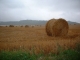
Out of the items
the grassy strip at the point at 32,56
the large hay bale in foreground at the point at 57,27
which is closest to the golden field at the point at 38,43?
the grassy strip at the point at 32,56

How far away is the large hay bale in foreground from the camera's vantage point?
9516mm

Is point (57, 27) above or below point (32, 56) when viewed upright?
above

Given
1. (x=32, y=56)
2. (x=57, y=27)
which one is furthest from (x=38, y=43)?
(x=57, y=27)

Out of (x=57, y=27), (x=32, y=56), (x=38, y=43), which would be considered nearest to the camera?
(x=32, y=56)

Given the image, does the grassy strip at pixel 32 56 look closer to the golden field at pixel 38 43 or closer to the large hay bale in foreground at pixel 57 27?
the golden field at pixel 38 43

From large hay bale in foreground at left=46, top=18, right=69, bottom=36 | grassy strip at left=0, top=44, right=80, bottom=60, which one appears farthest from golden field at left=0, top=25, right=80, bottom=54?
large hay bale in foreground at left=46, top=18, right=69, bottom=36

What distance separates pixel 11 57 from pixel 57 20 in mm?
5700

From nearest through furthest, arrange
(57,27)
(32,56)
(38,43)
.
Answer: (32,56), (38,43), (57,27)

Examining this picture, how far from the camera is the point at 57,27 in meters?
9.70

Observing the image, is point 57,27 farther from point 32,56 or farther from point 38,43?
point 32,56

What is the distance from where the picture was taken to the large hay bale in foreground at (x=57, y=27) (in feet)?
31.2

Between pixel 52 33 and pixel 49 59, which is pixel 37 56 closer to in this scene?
pixel 49 59

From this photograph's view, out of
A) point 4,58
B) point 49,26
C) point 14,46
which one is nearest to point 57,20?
point 49,26

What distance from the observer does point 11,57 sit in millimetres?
4488
